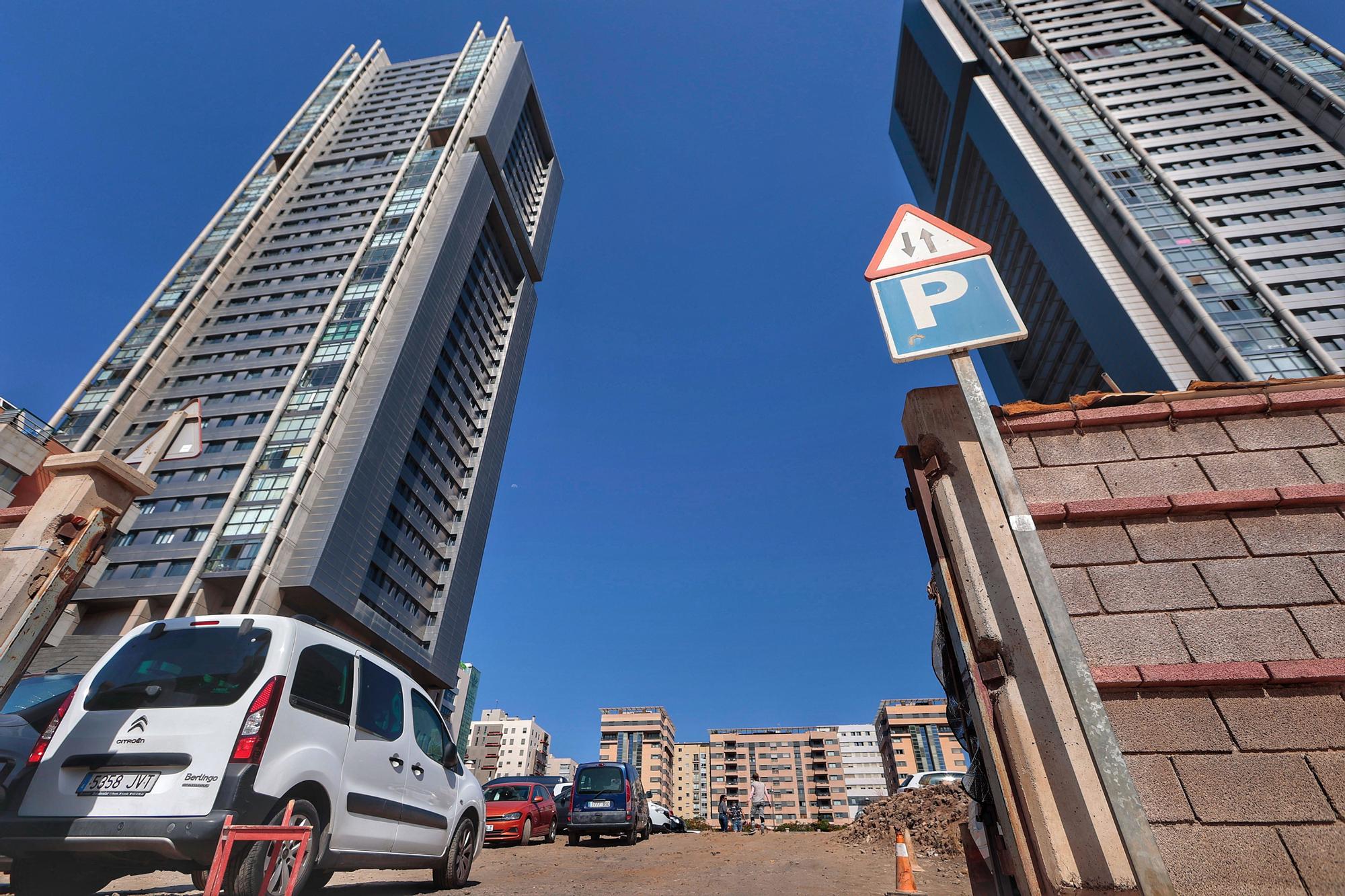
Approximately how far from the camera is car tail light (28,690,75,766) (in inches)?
144

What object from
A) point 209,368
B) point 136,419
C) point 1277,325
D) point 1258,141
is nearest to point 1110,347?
point 1277,325

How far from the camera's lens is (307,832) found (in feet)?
11.5

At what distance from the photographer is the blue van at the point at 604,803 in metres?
13.5

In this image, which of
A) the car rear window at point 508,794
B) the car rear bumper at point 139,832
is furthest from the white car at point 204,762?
the car rear window at point 508,794

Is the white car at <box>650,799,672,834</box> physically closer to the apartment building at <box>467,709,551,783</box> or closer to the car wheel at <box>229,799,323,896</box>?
the car wheel at <box>229,799,323,896</box>

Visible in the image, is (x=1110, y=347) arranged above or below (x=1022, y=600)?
above

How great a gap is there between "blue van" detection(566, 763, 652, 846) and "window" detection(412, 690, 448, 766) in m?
8.63

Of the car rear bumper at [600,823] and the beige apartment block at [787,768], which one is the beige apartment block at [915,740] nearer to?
the beige apartment block at [787,768]

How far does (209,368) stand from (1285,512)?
70412 mm

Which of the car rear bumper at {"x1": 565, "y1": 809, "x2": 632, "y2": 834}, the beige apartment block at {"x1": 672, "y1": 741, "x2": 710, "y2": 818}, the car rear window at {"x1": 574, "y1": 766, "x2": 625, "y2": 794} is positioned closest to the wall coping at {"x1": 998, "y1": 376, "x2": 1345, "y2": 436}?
the car rear bumper at {"x1": 565, "y1": 809, "x2": 632, "y2": 834}

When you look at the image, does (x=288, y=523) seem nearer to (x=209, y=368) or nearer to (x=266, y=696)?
(x=209, y=368)

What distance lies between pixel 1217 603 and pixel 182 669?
5.85 metres

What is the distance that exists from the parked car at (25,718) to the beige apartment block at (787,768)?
12071cm

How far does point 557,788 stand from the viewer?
18531 millimetres
